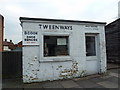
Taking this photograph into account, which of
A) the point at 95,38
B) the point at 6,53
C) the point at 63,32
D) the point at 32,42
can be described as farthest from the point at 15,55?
the point at 95,38

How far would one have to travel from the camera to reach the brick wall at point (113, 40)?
989 centimetres

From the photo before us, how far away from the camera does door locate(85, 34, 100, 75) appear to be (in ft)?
21.6

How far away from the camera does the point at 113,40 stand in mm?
10469

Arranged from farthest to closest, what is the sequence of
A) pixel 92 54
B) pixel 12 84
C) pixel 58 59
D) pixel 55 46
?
pixel 92 54, pixel 55 46, pixel 58 59, pixel 12 84

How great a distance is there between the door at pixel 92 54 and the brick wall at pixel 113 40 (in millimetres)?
4171

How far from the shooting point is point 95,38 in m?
7.00

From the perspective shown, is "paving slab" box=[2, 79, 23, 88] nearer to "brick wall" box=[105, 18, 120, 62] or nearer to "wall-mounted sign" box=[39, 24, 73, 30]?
"wall-mounted sign" box=[39, 24, 73, 30]

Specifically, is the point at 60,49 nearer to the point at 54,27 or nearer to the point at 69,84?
the point at 54,27

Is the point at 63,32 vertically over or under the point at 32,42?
over

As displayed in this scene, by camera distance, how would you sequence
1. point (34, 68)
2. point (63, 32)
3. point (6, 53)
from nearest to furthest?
1. point (34, 68)
2. point (63, 32)
3. point (6, 53)

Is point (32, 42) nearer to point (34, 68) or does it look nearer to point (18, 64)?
point (34, 68)

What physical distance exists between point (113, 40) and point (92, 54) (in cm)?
496

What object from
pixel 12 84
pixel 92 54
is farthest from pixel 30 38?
pixel 92 54

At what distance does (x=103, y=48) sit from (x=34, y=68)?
14.8 feet
